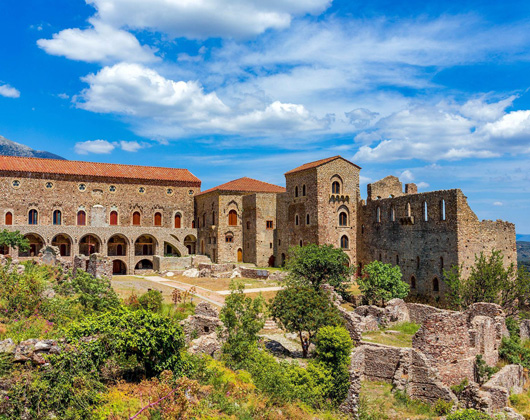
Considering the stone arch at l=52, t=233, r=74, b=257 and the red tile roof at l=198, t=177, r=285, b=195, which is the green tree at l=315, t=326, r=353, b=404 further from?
the stone arch at l=52, t=233, r=74, b=257

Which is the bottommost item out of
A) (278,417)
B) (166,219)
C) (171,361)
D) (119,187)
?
(278,417)

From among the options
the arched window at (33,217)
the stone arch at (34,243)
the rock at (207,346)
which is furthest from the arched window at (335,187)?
the arched window at (33,217)

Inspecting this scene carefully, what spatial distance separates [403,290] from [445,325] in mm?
14281

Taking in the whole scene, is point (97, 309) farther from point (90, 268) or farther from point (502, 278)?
point (502, 278)

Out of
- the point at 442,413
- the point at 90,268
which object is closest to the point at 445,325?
the point at 442,413

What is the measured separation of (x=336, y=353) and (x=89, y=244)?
1493 inches

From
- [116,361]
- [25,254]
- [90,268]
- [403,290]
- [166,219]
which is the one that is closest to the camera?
[116,361]

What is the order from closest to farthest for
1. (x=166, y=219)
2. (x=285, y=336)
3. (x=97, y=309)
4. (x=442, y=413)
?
(x=442, y=413), (x=97, y=309), (x=285, y=336), (x=166, y=219)

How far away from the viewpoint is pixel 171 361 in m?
12.0

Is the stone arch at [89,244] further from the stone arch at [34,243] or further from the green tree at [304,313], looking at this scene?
the green tree at [304,313]

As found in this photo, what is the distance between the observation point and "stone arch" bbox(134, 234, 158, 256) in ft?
167

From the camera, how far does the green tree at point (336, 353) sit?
16234mm

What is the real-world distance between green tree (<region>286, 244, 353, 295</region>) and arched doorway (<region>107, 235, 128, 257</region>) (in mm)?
24116

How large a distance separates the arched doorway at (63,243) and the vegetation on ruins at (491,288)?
37496mm
